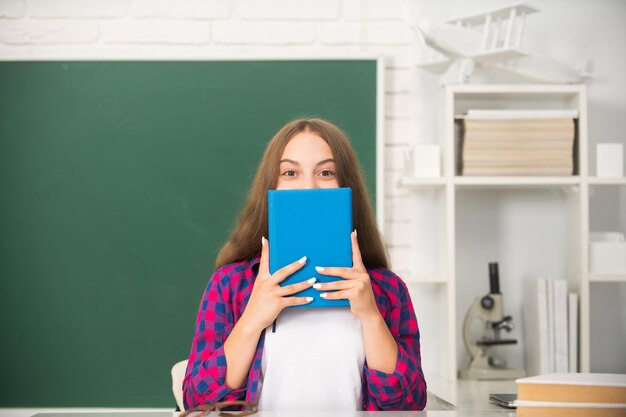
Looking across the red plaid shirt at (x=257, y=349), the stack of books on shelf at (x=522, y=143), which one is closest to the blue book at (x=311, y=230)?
the red plaid shirt at (x=257, y=349)

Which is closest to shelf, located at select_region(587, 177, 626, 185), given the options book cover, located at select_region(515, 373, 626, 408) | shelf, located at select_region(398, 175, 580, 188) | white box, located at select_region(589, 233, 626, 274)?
shelf, located at select_region(398, 175, 580, 188)

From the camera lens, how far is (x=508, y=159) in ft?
7.37

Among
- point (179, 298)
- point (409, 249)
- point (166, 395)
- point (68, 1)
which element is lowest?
point (166, 395)

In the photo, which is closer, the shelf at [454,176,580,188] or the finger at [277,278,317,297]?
the finger at [277,278,317,297]

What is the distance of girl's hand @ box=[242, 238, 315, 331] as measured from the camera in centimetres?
112

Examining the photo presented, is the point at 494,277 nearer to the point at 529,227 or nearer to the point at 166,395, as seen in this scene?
the point at 529,227

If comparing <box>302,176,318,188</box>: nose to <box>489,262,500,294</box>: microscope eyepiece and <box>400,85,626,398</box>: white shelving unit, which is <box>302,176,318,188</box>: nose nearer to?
<box>400,85,626,398</box>: white shelving unit

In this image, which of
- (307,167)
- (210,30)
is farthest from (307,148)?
(210,30)

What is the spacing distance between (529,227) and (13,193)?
1.82 m

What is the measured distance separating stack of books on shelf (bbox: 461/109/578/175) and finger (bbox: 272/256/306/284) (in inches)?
49.8

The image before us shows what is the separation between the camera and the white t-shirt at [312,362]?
1169mm

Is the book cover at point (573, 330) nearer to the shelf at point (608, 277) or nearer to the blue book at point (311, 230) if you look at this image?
the shelf at point (608, 277)

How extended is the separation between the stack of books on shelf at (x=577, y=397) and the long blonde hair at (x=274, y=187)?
56cm

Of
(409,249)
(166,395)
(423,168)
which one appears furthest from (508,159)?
(166,395)
